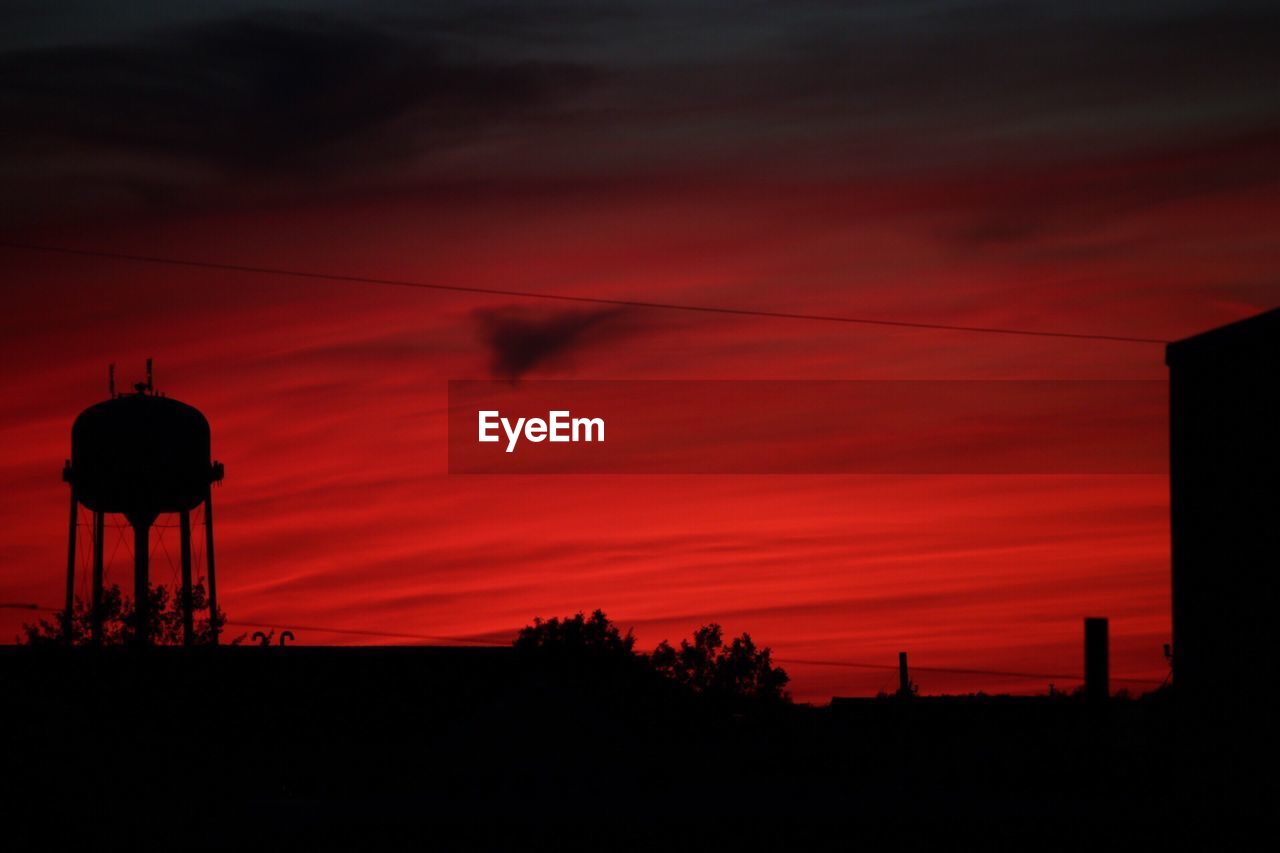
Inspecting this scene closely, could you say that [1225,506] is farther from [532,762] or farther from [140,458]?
[140,458]

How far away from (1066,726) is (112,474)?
29906mm

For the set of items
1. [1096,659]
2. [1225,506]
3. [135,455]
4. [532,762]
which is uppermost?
[135,455]

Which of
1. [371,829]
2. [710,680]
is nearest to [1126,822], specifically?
[371,829]

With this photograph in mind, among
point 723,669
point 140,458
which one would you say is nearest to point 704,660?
point 723,669

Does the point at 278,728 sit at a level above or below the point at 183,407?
below

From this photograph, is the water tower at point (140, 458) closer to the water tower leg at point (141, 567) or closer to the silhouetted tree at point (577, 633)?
the water tower leg at point (141, 567)

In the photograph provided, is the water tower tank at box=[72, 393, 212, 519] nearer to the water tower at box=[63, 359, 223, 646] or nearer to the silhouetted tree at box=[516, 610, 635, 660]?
the water tower at box=[63, 359, 223, 646]

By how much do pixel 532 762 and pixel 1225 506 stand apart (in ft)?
60.9

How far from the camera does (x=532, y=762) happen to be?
127ft

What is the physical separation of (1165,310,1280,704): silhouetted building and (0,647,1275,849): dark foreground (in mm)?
907

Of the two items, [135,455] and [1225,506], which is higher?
Answer: [135,455]

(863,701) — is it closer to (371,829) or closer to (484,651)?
(484,651)

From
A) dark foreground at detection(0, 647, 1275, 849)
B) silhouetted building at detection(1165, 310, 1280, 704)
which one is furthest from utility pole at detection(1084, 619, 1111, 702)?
silhouetted building at detection(1165, 310, 1280, 704)

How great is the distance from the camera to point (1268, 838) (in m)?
18.4
